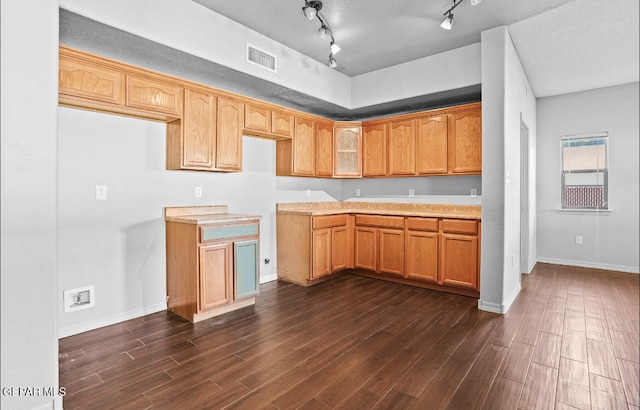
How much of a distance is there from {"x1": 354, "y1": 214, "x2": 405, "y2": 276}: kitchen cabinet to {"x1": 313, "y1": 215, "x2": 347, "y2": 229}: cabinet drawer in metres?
0.24

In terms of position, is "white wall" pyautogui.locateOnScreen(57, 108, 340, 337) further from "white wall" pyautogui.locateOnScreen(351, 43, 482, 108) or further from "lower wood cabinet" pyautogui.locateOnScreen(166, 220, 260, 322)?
"white wall" pyautogui.locateOnScreen(351, 43, 482, 108)

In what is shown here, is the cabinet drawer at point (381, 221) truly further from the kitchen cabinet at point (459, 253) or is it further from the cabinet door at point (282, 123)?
the cabinet door at point (282, 123)

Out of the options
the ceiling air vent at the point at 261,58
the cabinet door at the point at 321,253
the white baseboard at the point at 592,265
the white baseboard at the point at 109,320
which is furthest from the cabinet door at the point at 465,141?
the white baseboard at the point at 109,320

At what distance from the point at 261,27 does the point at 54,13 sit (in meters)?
2.08

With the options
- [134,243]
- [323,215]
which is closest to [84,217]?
Answer: [134,243]

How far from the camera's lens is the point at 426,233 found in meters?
4.22

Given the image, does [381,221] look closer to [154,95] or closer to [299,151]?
[299,151]

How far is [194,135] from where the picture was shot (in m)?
3.39

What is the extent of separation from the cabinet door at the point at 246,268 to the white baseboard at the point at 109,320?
839mm

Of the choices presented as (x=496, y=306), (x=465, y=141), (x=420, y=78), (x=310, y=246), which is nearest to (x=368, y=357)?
(x=496, y=306)

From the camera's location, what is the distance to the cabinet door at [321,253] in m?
4.38

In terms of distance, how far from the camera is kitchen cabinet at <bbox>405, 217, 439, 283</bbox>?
4.15m

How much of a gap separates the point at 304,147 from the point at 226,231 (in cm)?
190

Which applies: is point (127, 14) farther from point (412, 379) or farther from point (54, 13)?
point (412, 379)
